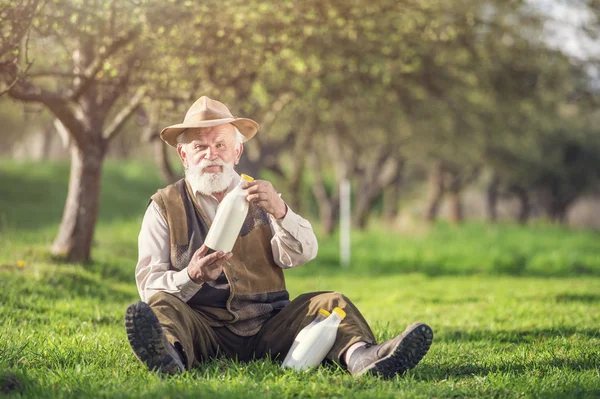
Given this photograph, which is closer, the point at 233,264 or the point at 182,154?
the point at 233,264

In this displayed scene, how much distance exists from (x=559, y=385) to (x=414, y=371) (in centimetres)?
87

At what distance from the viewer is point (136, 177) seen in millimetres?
32062

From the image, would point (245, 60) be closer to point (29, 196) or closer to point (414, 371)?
point (414, 371)

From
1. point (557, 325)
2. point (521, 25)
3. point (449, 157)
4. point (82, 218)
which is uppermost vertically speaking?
point (521, 25)

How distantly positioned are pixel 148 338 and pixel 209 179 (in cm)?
110

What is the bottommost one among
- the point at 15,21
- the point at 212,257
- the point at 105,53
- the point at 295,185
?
the point at 212,257

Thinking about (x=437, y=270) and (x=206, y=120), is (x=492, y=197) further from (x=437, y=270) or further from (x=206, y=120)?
(x=206, y=120)

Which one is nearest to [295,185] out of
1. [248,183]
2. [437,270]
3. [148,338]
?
[437,270]

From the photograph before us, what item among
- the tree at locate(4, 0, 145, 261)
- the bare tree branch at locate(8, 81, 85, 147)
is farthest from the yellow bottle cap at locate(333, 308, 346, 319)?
the bare tree branch at locate(8, 81, 85, 147)

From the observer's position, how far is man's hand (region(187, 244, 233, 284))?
4398 mm

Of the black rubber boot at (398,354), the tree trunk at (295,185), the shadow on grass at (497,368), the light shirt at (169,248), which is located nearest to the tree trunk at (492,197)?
the tree trunk at (295,185)

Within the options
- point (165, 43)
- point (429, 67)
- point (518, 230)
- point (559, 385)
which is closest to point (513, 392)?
point (559, 385)

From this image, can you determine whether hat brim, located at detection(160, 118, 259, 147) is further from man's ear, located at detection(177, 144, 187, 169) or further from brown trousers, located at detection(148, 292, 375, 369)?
brown trousers, located at detection(148, 292, 375, 369)

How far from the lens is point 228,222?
439cm
